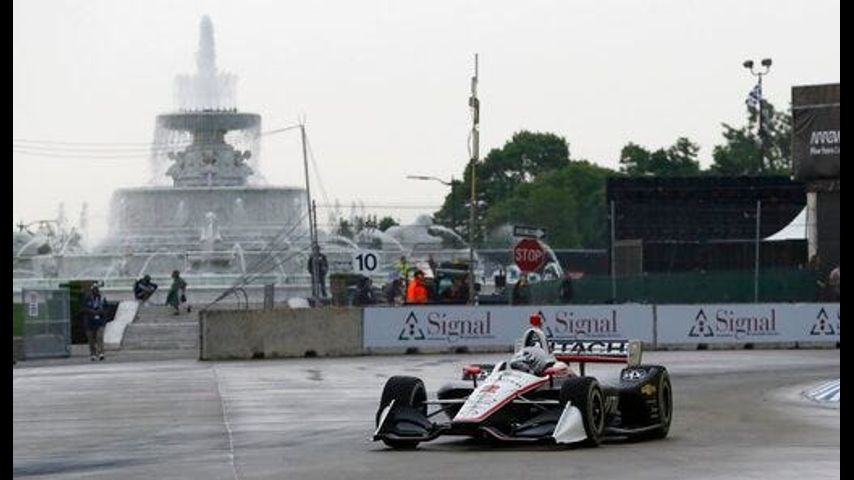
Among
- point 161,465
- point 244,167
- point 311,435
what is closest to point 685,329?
point 311,435

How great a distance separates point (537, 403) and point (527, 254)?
22.7 m

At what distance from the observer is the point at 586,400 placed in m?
18.1

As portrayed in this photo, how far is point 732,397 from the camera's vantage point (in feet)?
88.3

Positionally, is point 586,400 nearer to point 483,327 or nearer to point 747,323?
point 483,327

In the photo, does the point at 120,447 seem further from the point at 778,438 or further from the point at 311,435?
the point at 778,438

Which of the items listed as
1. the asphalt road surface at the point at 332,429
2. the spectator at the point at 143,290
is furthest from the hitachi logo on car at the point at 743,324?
the spectator at the point at 143,290

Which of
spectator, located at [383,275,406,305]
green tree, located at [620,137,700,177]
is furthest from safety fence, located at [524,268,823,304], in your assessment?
green tree, located at [620,137,700,177]

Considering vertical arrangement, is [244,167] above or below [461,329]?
above

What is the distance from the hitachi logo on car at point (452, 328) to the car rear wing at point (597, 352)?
72.3 feet

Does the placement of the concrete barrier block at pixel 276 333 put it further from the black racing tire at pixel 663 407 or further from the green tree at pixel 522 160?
A: the green tree at pixel 522 160

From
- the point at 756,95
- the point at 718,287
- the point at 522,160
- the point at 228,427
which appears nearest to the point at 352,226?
the point at 756,95

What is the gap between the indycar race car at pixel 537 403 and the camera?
1811 centimetres
